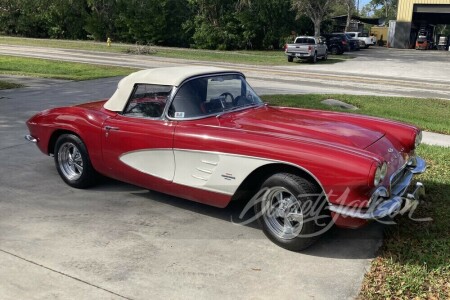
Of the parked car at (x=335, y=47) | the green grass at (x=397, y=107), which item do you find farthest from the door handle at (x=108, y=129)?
the parked car at (x=335, y=47)

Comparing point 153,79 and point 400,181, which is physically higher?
point 153,79

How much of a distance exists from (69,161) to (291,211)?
2.95 m

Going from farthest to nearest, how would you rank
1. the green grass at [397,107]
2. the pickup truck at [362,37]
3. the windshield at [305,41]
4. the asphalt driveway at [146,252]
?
the pickup truck at [362,37], the windshield at [305,41], the green grass at [397,107], the asphalt driveway at [146,252]

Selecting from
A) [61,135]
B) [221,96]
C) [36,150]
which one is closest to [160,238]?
[221,96]

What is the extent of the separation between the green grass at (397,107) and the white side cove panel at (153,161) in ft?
22.1

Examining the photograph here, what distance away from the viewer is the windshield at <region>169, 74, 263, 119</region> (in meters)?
4.66

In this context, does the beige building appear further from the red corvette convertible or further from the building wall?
the red corvette convertible

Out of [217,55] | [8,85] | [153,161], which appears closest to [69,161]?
[153,161]

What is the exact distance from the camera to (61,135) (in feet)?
18.4

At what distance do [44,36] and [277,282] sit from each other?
54.2 metres

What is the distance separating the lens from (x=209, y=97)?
15.8ft

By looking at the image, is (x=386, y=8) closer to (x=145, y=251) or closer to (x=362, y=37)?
(x=362, y=37)

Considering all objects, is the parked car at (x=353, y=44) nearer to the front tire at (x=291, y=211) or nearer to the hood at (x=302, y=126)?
the hood at (x=302, y=126)

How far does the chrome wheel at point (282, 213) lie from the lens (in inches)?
158
